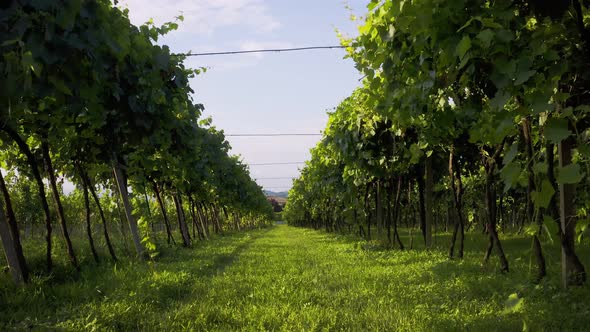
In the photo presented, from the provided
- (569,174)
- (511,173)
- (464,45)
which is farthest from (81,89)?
(569,174)

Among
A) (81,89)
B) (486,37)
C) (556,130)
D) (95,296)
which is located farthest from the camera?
(95,296)

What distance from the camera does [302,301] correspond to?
630 cm

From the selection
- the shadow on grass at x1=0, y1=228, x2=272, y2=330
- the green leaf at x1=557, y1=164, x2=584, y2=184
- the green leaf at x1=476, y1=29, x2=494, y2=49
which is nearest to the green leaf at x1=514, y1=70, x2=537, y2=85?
the green leaf at x1=476, y1=29, x2=494, y2=49

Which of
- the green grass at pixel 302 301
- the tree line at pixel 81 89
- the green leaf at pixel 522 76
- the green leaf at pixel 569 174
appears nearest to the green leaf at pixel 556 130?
the green leaf at pixel 569 174

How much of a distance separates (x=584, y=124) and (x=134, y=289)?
631 centimetres

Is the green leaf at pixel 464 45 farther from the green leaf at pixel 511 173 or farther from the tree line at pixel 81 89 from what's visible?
the tree line at pixel 81 89

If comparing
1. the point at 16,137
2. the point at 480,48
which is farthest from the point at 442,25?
the point at 16,137

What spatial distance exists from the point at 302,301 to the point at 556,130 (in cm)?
471

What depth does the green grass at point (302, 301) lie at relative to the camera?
197 inches

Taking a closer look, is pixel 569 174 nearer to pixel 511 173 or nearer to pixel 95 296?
pixel 511 173

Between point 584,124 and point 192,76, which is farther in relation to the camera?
point 192,76

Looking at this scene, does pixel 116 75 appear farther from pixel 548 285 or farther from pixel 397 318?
→ pixel 548 285

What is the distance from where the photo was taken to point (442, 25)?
316 centimetres

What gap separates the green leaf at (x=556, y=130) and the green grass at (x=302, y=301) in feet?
4.98
